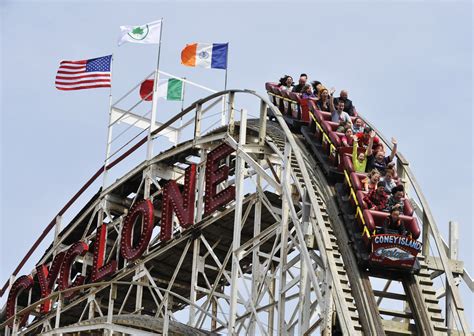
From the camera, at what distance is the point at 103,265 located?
3216 centimetres

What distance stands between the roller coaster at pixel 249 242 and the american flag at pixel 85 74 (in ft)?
4.71

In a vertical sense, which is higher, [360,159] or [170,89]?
[170,89]

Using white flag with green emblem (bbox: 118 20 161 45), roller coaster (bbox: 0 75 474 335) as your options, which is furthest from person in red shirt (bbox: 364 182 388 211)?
white flag with green emblem (bbox: 118 20 161 45)

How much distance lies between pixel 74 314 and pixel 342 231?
12978 millimetres

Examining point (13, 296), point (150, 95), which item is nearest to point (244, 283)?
point (150, 95)

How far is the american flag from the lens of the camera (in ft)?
118

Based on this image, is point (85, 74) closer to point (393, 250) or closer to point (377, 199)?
point (377, 199)

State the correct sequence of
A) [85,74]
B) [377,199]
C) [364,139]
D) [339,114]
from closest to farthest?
1. [377,199]
2. [364,139]
3. [339,114]
4. [85,74]

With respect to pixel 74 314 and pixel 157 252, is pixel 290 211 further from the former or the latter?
pixel 74 314

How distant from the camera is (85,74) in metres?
36.1

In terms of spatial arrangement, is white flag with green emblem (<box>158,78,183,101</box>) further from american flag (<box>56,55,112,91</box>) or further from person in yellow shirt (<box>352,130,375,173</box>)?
person in yellow shirt (<box>352,130,375,173</box>)

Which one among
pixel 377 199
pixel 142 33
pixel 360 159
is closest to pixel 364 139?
pixel 360 159

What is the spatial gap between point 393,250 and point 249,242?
11.6 feet

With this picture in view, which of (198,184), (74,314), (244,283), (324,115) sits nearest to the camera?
(244,283)
